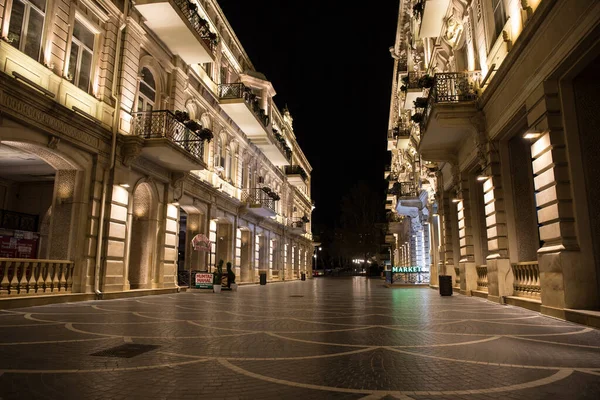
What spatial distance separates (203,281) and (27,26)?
11803 mm

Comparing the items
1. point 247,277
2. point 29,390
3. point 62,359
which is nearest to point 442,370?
point 29,390

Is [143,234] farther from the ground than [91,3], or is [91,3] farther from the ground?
[91,3]

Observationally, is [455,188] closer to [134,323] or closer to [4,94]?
[134,323]

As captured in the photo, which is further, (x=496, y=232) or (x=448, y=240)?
(x=448, y=240)

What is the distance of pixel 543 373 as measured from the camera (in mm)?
4027

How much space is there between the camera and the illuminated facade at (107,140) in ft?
35.4

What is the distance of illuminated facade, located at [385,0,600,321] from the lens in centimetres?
801

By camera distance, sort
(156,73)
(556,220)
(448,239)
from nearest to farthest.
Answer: (556,220), (156,73), (448,239)

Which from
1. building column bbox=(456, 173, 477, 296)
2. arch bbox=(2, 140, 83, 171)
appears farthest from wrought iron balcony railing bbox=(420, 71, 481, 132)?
arch bbox=(2, 140, 83, 171)

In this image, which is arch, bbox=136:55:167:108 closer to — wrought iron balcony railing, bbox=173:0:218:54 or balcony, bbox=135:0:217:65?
balcony, bbox=135:0:217:65

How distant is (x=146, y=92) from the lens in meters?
16.5

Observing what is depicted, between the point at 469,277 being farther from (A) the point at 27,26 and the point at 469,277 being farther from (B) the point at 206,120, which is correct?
(A) the point at 27,26

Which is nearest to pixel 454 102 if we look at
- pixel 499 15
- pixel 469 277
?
pixel 499 15

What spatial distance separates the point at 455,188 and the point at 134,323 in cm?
1429
